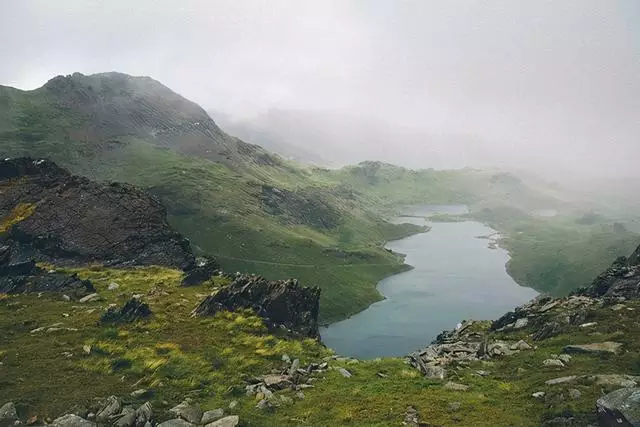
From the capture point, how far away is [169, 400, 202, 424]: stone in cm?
2808

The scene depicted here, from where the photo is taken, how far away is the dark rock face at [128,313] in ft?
150

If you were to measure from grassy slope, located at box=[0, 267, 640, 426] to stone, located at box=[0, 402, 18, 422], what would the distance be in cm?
66

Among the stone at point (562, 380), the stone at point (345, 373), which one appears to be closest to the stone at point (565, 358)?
the stone at point (562, 380)

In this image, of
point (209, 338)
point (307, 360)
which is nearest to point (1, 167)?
point (209, 338)

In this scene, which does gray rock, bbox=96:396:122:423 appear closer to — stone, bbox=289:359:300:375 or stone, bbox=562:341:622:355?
stone, bbox=289:359:300:375

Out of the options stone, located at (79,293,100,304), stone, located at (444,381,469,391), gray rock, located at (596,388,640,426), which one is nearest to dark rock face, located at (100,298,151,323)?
stone, located at (79,293,100,304)

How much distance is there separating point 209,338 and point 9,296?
79.9 ft

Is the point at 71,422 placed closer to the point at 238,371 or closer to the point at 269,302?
the point at 238,371

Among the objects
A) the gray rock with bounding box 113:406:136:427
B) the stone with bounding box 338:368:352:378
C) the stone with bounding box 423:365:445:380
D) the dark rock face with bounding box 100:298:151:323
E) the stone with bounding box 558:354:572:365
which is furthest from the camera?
the dark rock face with bounding box 100:298:151:323

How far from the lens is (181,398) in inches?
1250

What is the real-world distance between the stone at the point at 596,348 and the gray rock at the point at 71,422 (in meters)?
36.8

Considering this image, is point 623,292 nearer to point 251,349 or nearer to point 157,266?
point 251,349

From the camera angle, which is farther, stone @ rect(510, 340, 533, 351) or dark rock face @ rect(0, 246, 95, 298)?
dark rock face @ rect(0, 246, 95, 298)

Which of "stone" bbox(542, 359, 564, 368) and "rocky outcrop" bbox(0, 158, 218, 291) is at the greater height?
"rocky outcrop" bbox(0, 158, 218, 291)
